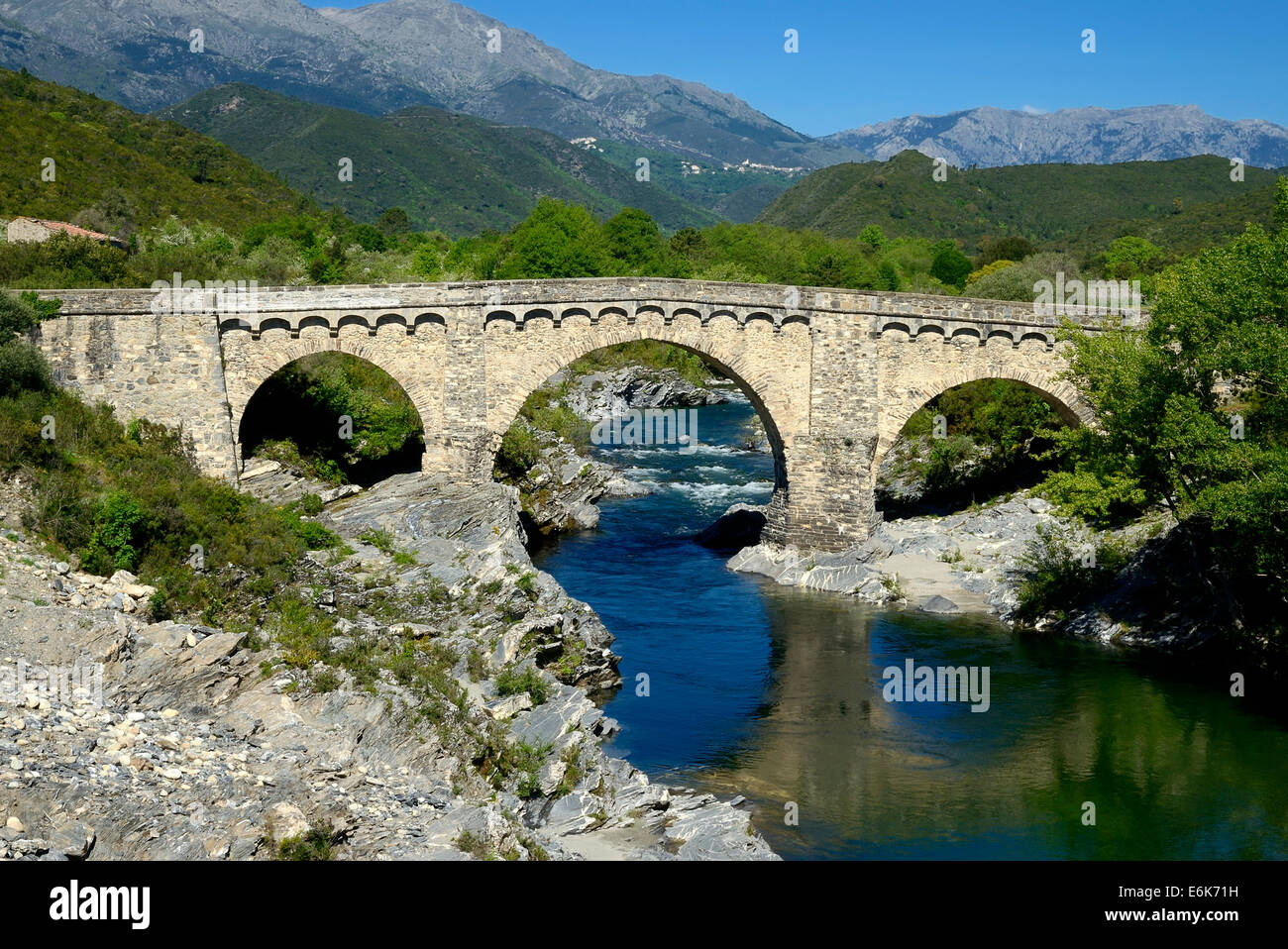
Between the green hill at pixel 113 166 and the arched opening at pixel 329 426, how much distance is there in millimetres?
21592

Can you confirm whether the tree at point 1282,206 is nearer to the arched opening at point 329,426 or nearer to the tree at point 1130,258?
the arched opening at point 329,426

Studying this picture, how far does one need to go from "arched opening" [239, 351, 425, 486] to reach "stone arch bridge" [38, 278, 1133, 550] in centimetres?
165

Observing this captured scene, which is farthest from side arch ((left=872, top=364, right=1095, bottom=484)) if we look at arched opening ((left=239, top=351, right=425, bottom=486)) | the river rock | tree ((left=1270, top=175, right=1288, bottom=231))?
arched opening ((left=239, top=351, right=425, bottom=486))

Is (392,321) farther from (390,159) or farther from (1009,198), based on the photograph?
(390,159)

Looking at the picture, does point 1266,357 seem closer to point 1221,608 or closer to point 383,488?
point 1221,608

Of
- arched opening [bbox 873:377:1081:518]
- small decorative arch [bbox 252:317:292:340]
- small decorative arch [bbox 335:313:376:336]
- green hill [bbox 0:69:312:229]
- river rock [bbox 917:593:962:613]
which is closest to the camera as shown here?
river rock [bbox 917:593:962:613]

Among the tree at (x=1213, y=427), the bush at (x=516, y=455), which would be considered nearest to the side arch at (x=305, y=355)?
the bush at (x=516, y=455)

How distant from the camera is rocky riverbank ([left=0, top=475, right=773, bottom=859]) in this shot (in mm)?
14227

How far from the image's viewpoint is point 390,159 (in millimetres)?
156500

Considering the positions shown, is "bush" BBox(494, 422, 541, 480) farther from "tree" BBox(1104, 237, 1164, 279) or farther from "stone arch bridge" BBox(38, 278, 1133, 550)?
"tree" BBox(1104, 237, 1164, 279)
